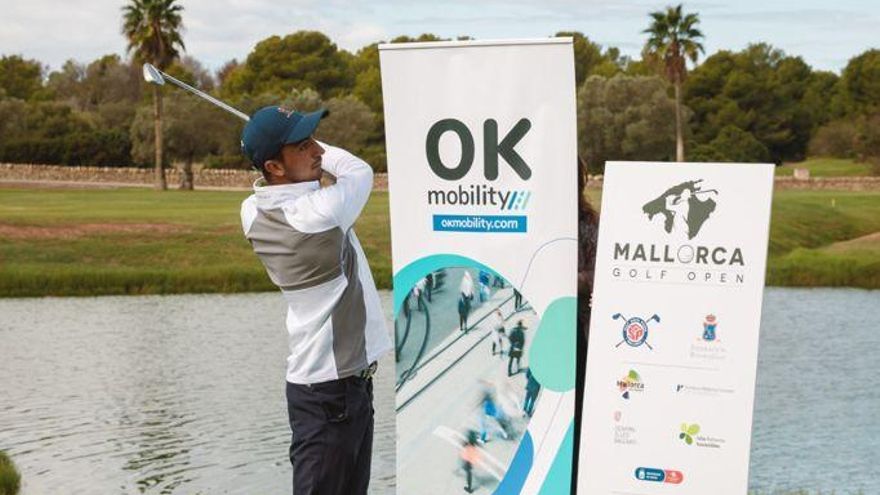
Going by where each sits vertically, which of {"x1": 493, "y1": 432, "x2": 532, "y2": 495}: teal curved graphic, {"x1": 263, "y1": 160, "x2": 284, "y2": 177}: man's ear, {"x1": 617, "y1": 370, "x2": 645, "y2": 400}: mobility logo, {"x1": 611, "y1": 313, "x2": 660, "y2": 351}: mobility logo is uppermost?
{"x1": 263, "y1": 160, "x2": 284, "y2": 177}: man's ear

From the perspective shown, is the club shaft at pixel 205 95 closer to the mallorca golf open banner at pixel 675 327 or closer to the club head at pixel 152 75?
the club head at pixel 152 75

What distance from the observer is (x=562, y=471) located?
23.8ft

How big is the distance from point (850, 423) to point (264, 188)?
445 inches

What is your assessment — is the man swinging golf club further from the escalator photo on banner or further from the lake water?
the lake water

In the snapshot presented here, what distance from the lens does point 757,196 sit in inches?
260

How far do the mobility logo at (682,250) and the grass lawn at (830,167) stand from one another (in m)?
68.7

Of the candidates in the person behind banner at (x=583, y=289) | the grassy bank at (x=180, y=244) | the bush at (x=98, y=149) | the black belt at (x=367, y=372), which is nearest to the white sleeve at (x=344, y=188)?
the black belt at (x=367, y=372)

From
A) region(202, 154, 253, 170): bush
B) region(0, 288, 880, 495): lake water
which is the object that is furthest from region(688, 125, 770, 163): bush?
region(0, 288, 880, 495): lake water

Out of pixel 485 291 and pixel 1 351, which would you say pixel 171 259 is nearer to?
pixel 1 351

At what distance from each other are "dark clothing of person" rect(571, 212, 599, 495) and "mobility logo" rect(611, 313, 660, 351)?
39 cm

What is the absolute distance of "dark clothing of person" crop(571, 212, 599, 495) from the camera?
736cm

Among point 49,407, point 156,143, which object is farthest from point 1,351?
point 156,143

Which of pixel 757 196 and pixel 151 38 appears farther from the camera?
pixel 151 38

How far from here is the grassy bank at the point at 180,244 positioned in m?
32.9
